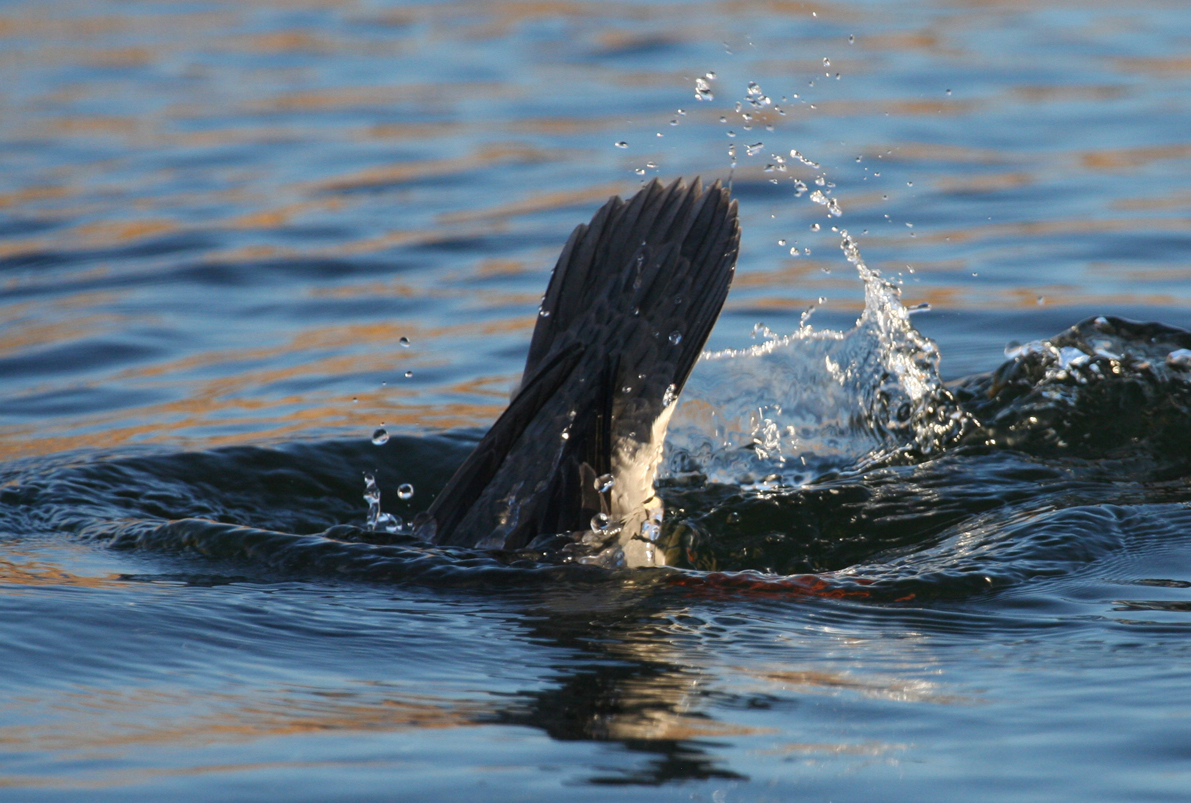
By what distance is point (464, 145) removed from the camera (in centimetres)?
1039

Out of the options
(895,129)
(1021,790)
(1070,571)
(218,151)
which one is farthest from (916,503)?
(218,151)

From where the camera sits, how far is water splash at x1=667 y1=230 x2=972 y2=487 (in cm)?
555

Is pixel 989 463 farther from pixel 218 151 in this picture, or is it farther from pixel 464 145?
pixel 218 151

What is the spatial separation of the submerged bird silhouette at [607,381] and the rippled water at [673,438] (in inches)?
9.2

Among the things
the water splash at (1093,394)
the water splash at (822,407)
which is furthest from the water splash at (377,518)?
the water splash at (1093,394)

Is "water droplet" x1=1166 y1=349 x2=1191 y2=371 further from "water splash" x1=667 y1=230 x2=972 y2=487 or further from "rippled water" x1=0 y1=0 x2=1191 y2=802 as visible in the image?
"water splash" x1=667 y1=230 x2=972 y2=487

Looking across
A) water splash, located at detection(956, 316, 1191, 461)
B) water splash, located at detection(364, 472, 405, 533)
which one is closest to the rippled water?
water splash, located at detection(956, 316, 1191, 461)

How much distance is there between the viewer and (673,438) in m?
5.74

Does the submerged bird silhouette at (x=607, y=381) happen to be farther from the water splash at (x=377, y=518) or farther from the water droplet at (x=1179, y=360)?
the water droplet at (x=1179, y=360)

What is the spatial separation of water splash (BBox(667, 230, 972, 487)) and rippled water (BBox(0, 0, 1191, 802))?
0.07ft

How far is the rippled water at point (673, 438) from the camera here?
309 centimetres

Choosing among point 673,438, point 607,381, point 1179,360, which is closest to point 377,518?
point 607,381

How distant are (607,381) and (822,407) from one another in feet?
5.22

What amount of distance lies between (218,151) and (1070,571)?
788cm
